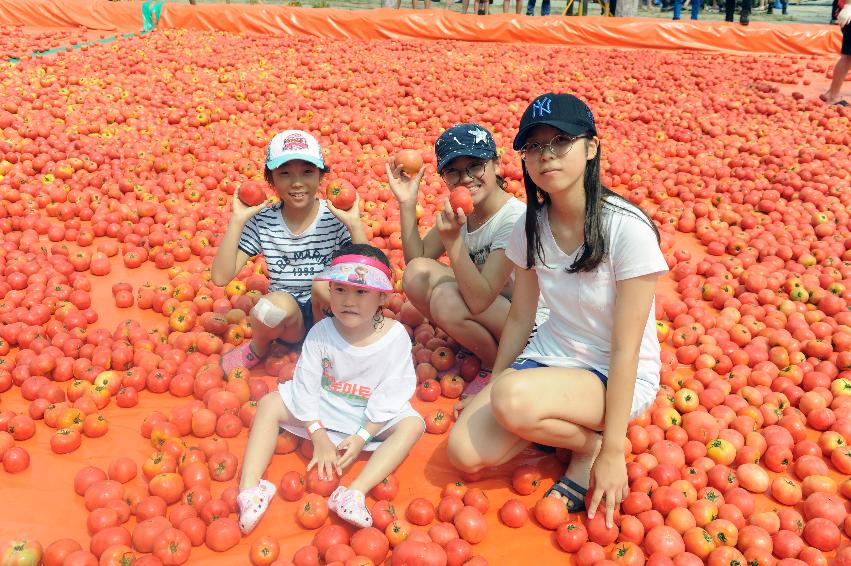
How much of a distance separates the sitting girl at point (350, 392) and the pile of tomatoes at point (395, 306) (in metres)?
0.15

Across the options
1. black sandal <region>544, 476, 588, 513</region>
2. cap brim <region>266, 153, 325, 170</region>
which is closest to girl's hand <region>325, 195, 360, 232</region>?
cap brim <region>266, 153, 325, 170</region>

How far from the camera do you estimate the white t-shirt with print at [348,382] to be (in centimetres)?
289

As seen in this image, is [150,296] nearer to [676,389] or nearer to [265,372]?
[265,372]

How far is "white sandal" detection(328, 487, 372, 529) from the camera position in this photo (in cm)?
249

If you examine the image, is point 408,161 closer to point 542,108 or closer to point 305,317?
point 305,317

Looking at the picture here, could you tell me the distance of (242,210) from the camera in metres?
3.40

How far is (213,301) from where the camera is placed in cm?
434

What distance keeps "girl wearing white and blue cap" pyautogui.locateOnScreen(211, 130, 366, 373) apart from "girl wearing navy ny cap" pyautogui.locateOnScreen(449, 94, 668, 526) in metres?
1.19

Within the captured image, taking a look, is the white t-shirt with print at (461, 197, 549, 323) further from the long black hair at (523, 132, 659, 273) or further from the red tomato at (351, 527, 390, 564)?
the red tomato at (351, 527, 390, 564)

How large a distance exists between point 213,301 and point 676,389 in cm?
318

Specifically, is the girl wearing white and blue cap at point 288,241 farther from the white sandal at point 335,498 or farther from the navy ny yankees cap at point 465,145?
the white sandal at point 335,498

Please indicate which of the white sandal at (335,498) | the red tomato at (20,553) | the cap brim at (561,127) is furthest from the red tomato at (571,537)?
the red tomato at (20,553)

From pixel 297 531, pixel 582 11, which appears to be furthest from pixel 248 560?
pixel 582 11

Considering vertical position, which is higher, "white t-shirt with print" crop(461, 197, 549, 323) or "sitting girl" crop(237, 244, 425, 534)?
"white t-shirt with print" crop(461, 197, 549, 323)
